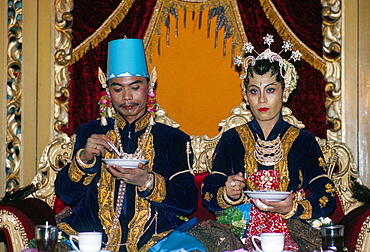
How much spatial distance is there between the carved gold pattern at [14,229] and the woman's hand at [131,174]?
2.33ft

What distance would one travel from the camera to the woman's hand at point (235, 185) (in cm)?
373

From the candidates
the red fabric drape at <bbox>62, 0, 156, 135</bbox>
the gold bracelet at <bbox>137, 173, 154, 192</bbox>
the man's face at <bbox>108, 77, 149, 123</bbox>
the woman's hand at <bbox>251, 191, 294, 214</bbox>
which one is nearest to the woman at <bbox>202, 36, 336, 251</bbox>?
the woman's hand at <bbox>251, 191, 294, 214</bbox>

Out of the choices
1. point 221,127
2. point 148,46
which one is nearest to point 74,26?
point 148,46

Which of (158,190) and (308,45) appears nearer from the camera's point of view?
(158,190)

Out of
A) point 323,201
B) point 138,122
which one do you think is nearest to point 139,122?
point 138,122

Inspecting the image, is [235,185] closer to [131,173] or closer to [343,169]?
[131,173]

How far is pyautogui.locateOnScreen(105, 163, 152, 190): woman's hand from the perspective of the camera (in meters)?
3.53

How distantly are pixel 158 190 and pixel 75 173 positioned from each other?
0.56 m

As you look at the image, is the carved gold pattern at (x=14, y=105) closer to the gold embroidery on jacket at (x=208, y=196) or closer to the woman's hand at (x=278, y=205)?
the gold embroidery on jacket at (x=208, y=196)

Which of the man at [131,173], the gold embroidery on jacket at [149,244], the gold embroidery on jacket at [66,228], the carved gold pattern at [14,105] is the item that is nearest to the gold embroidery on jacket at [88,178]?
the man at [131,173]

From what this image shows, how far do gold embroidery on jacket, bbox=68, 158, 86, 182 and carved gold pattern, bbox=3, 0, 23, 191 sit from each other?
1186 mm

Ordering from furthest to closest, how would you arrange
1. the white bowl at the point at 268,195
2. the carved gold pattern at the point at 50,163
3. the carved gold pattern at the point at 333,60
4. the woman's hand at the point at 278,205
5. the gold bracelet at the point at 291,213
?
the carved gold pattern at the point at 333,60, the carved gold pattern at the point at 50,163, the gold bracelet at the point at 291,213, the woman's hand at the point at 278,205, the white bowl at the point at 268,195

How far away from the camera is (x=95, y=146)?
3.75m

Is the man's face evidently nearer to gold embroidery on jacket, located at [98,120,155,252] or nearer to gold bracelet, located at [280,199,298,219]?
gold embroidery on jacket, located at [98,120,155,252]
